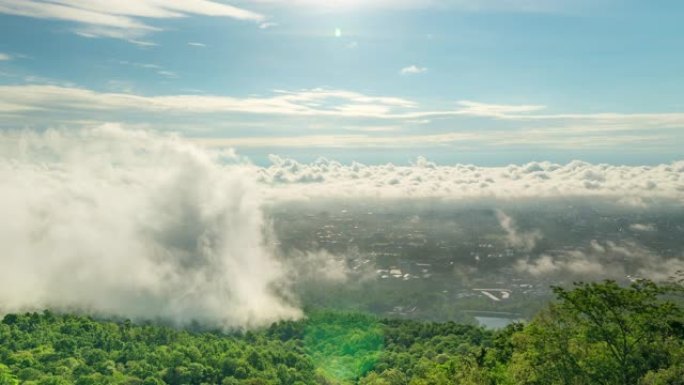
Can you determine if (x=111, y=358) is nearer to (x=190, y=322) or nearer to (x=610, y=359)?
(x=190, y=322)

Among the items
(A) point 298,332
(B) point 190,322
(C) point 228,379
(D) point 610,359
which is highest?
(D) point 610,359

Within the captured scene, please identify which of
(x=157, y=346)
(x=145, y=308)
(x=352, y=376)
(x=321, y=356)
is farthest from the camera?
(x=145, y=308)

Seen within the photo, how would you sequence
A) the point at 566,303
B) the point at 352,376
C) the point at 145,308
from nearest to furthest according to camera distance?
1. the point at 566,303
2. the point at 352,376
3. the point at 145,308

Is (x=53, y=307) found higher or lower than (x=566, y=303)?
lower

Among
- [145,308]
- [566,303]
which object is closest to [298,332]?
[145,308]

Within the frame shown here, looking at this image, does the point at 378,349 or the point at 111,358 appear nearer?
the point at 111,358

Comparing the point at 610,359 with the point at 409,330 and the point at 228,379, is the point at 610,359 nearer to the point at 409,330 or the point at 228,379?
the point at 228,379

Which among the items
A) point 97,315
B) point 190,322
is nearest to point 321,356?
point 190,322
